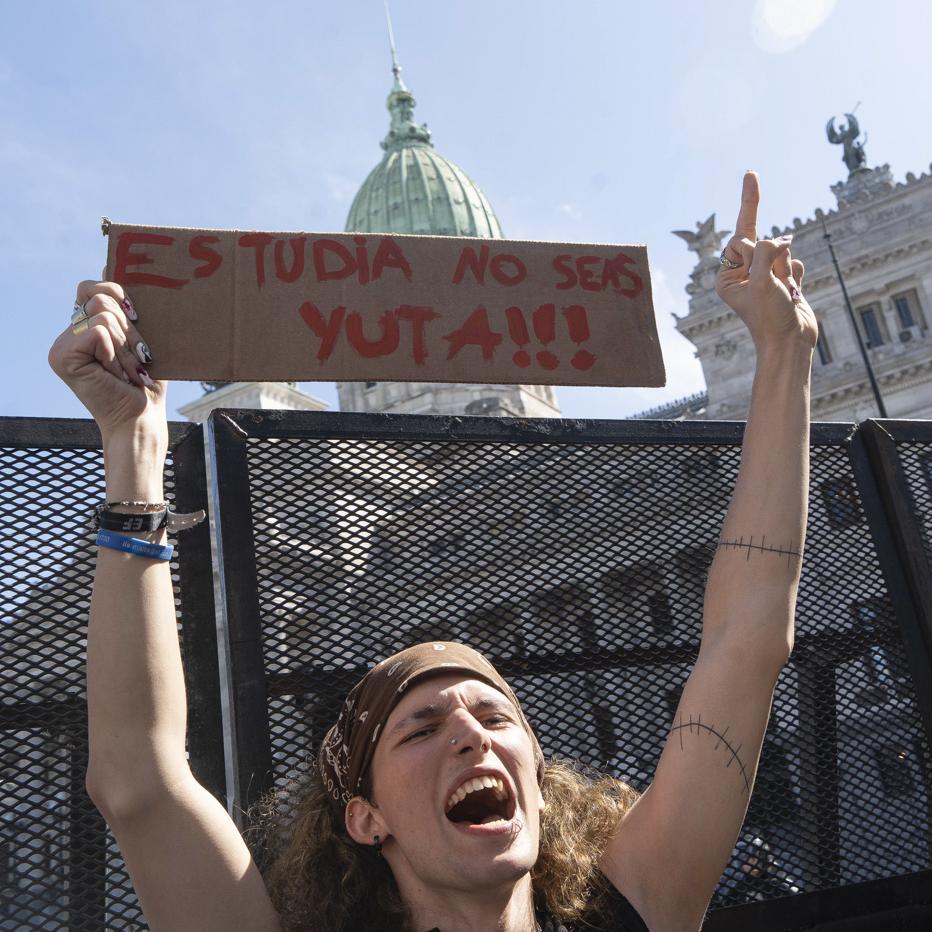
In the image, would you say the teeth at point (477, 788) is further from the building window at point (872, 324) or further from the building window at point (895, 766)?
the building window at point (872, 324)

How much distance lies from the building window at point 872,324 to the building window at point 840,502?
25.4m

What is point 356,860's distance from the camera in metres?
1.96

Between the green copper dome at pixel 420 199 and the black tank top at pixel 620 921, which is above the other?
the green copper dome at pixel 420 199

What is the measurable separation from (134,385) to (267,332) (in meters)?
0.45

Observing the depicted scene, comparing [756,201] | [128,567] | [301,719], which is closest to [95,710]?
[128,567]

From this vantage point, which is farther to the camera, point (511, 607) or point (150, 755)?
point (511, 607)

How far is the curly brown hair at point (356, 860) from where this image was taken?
1.92m

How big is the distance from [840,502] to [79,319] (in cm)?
215

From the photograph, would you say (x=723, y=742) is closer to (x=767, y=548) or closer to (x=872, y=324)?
(x=767, y=548)

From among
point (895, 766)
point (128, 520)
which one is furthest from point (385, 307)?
point (895, 766)

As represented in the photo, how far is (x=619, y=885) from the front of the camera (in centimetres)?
204

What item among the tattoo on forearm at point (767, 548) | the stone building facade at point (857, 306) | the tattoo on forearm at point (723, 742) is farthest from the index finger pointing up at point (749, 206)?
the stone building facade at point (857, 306)

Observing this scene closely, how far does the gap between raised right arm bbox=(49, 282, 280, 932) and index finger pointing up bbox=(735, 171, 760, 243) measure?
5.06 ft

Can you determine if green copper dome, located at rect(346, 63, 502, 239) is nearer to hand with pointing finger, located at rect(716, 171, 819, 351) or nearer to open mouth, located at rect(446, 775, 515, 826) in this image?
hand with pointing finger, located at rect(716, 171, 819, 351)
